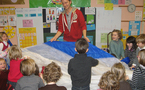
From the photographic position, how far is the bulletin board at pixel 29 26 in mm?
3635

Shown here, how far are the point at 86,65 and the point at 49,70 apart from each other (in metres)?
0.40

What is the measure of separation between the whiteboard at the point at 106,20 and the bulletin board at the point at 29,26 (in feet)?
5.62

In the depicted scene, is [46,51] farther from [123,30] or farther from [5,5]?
[123,30]

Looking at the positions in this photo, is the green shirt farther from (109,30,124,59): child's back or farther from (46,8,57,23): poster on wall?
(46,8,57,23): poster on wall

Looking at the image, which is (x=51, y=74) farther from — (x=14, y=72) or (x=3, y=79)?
(x=3, y=79)

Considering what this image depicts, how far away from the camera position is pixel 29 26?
12.2 feet

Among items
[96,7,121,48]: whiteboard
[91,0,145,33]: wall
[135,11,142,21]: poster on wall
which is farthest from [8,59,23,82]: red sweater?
[135,11,142,21]: poster on wall

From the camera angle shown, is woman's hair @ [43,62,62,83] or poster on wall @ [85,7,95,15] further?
poster on wall @ [85,7,95,15]

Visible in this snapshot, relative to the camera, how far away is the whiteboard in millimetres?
3730

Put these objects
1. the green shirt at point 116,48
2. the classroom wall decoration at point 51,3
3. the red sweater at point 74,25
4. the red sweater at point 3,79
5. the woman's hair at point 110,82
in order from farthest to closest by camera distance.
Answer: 1. the classroom wall decoration at point 51,3
2. the green shirt at point 116,48
3. the red sweater at point 74,25
4. the red sweater at point 3,79
5. the woman's hair at point 110,82

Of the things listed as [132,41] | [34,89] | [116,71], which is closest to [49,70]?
[34,89]

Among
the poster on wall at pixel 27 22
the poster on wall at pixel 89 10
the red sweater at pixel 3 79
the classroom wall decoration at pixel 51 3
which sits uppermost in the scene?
the classroom wall decoration at pixel 51 3

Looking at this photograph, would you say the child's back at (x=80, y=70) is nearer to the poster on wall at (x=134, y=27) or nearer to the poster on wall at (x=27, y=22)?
the poster on wall at (x=27, y=22)

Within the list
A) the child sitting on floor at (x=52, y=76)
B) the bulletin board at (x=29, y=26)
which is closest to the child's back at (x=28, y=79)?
the child sitting on floor at (x=52, y=76)
